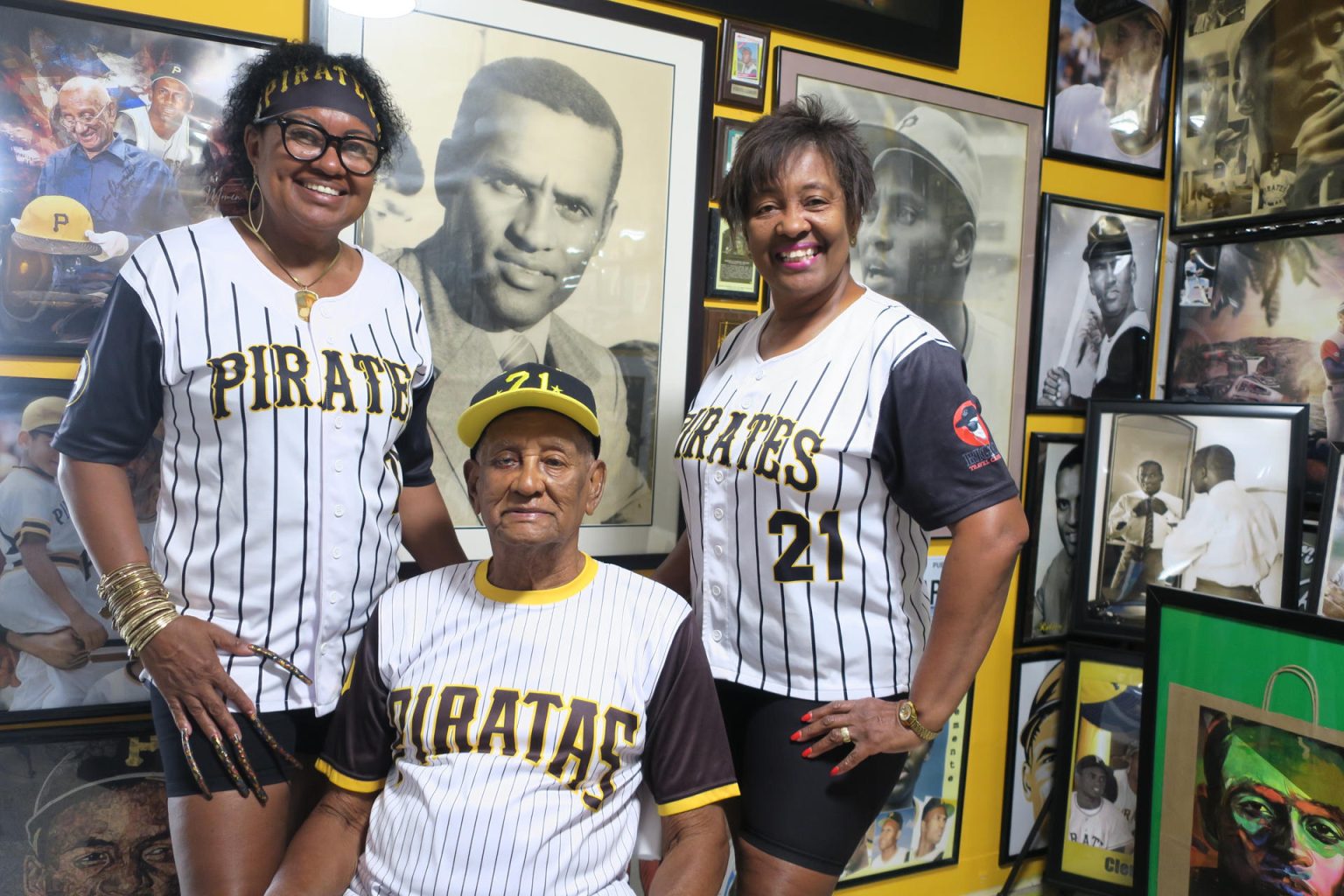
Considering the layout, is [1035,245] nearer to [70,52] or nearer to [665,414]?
[665,414]

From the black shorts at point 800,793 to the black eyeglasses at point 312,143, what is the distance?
1079 mm

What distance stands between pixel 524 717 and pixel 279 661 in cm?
39

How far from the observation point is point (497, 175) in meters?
2.12

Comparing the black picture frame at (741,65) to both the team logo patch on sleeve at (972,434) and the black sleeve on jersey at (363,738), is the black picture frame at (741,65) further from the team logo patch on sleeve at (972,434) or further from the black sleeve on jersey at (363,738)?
the black sleeve on jersey at (363,738)

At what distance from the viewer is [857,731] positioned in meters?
1.54

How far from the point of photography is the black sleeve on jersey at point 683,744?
4.79 ft

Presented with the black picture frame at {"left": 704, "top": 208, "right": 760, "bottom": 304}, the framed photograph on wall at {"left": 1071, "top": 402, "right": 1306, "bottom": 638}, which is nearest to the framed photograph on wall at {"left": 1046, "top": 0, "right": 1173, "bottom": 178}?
the framed photograph on wall at {"left": 1071, "top": 402, "right": 1306, "bottom": 638}

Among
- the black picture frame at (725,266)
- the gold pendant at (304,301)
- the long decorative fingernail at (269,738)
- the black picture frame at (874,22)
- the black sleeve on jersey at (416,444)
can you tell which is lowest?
the long decorative fingernail at (269,738)

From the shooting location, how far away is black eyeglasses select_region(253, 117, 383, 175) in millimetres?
1479

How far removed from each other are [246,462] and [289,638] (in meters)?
0.28

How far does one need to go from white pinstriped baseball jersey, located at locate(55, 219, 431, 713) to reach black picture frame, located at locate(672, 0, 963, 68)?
137cm

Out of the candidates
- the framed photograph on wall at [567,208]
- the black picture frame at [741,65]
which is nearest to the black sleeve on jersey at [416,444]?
the framed photograph on wall at [567,208]

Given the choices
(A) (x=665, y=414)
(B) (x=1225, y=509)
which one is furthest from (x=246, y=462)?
(B) (x=1225, y=509)

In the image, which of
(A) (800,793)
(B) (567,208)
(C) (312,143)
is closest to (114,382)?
(C) (312,143)
